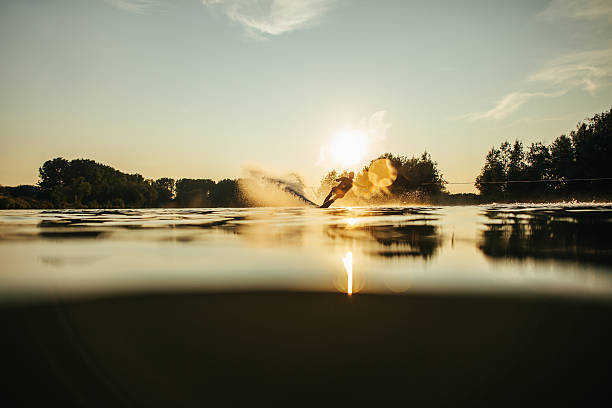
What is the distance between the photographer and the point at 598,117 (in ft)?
261

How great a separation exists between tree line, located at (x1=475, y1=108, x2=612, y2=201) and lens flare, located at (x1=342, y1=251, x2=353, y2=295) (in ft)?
232

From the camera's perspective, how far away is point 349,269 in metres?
5.64

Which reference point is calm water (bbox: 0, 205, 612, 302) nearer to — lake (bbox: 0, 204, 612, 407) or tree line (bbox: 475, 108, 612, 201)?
lake (bbox: 0, 204, 612, 407)

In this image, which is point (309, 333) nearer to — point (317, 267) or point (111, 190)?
point (317, 267)

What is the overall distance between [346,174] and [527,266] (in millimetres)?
48104

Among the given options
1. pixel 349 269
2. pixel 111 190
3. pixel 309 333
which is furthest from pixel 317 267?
pixel 111 190

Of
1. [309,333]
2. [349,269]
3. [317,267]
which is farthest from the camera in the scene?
[317,267]

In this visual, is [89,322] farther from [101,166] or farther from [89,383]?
[101,166]

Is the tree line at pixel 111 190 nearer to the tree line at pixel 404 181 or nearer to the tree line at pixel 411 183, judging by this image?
the tree line at pixel 411 183

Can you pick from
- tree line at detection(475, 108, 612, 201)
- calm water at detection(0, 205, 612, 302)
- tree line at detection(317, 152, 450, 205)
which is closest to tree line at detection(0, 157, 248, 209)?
tree line at detection(317, 152, 450, 205)

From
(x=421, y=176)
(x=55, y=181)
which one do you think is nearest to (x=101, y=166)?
(x=55, y=181)

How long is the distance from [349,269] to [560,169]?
311 feet

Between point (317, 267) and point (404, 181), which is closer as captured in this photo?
point (317, 267)

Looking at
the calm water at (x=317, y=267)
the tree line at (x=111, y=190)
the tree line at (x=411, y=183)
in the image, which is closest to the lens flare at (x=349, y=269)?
the calm water at (x=317, y=267)
